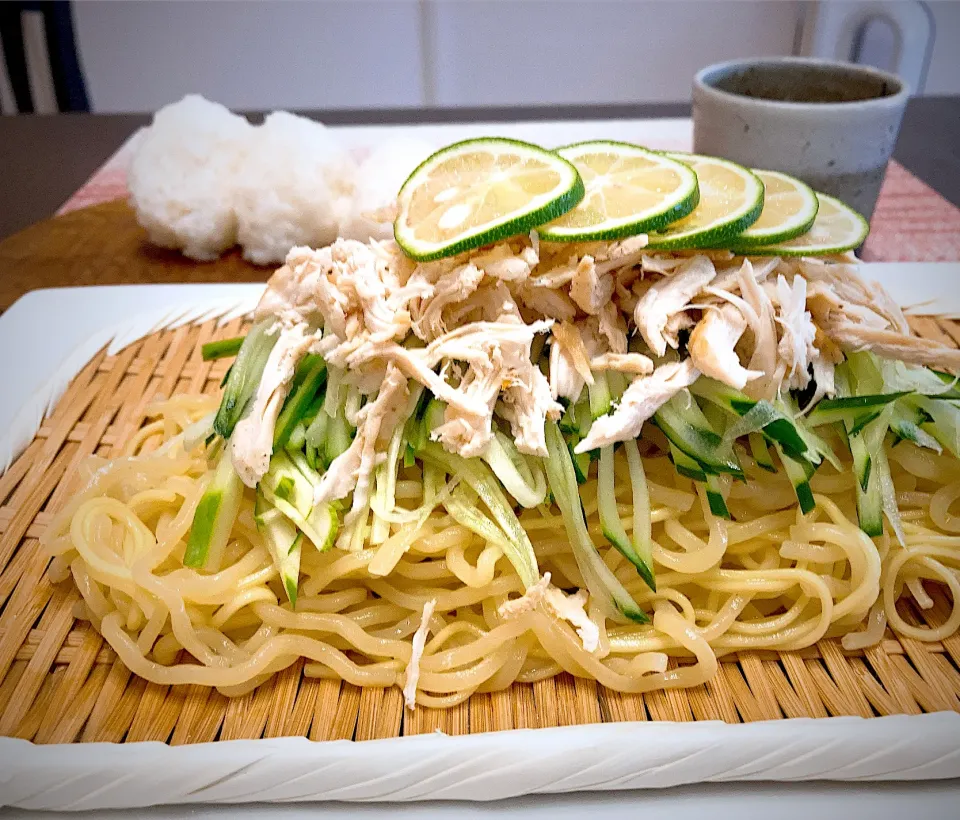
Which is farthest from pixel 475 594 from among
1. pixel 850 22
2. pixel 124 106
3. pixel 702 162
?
pixel 124 106

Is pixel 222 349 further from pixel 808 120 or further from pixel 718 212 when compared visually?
pixel 808 120

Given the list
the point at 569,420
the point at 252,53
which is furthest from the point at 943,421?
the point at 252,53

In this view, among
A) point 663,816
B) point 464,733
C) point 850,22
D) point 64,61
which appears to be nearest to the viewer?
point 663,816

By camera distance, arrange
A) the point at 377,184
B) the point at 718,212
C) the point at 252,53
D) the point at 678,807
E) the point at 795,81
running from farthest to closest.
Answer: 1. the point at 252,53
2. the point at 377,184
3. the point at 795,81
4. the point at 718,212
5. the point at 678,807

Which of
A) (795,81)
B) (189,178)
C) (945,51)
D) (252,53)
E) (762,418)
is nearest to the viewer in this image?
(762,418)

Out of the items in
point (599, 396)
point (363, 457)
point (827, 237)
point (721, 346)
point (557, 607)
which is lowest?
point (557, 607)

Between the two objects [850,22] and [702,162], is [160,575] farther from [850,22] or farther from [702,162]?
[850,22]

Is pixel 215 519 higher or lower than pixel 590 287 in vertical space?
lower
